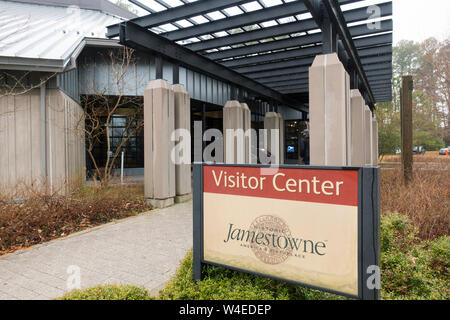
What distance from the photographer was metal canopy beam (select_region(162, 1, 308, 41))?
21.3 ft

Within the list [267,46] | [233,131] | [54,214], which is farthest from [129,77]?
[54,214]

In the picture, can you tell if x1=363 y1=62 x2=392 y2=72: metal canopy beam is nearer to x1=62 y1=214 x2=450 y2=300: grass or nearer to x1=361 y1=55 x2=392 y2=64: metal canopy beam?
x1=361 y1=55 x2=392 y2=64: metal canopy beam

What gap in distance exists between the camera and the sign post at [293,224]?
6.99 ft

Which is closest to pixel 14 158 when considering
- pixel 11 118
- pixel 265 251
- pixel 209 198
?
pixel 11 118

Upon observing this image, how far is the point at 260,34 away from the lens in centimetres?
787

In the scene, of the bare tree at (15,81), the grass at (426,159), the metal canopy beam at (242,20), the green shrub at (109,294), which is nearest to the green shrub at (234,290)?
the green shrub at (109,294)

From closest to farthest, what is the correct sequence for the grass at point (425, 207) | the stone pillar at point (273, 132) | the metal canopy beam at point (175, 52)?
the grass at point (425, 207) → the metal canopy beam at point (175, 52) → the stone pillar at point (273, 132)

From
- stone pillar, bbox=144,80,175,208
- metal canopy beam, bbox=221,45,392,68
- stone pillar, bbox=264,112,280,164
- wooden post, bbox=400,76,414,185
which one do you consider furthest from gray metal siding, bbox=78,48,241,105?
wooden post, bbox=400,76,414,185

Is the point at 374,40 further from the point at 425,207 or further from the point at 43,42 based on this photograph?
the point at 43,42

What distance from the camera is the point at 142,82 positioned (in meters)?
13.4

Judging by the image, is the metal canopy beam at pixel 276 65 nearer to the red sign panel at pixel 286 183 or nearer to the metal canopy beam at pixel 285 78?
the metal canopy beam at pixel 285 78

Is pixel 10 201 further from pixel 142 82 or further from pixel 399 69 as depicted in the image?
pixel 399 69

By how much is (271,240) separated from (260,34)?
674 cm
